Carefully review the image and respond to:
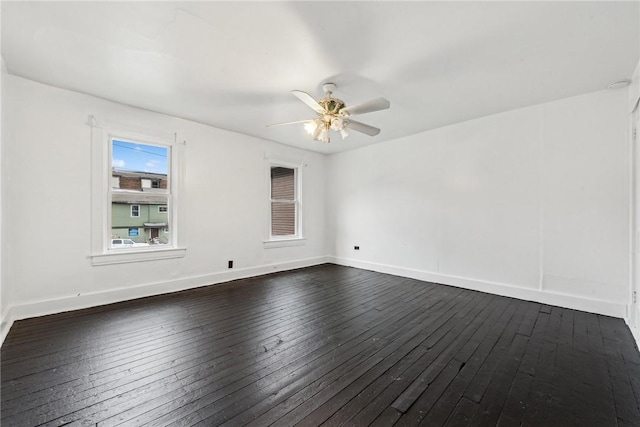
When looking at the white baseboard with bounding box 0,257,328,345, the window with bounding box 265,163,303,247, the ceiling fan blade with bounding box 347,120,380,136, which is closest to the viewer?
the white baseboard with bounding box 0,257,328,345

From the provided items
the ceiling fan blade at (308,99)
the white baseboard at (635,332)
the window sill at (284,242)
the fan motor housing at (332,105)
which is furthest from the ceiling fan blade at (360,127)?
the white baseboard at (635,332)

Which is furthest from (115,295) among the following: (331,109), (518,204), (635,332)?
(635,332)

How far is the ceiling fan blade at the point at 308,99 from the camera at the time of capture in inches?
101

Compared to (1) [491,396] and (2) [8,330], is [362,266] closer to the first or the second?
(1) [491,396]

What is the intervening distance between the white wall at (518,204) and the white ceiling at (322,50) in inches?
18.1

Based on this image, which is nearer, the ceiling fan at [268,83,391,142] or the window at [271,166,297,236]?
the ceiling fan at [268,83,391,142]

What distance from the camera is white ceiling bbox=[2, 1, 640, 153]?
1.85 metres

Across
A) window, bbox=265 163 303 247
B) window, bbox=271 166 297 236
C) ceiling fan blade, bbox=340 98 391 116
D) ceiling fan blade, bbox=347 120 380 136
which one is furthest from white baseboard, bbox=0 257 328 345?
ceiling fan blade, bbox=340 98 391 116

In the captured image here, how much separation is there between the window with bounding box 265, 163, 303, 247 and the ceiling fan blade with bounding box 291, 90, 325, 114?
7.98 ft

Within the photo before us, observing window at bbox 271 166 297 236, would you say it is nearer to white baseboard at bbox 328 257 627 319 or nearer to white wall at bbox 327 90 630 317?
white wall at bbox 327 90 630 317

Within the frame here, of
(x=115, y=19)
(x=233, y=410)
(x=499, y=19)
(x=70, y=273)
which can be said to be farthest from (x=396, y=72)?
(x=70, y=273)

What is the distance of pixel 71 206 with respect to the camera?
3.12 m

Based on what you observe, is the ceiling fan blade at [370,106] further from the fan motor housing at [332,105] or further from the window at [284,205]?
the window at [284,205]

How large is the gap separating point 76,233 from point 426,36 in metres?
4.22
